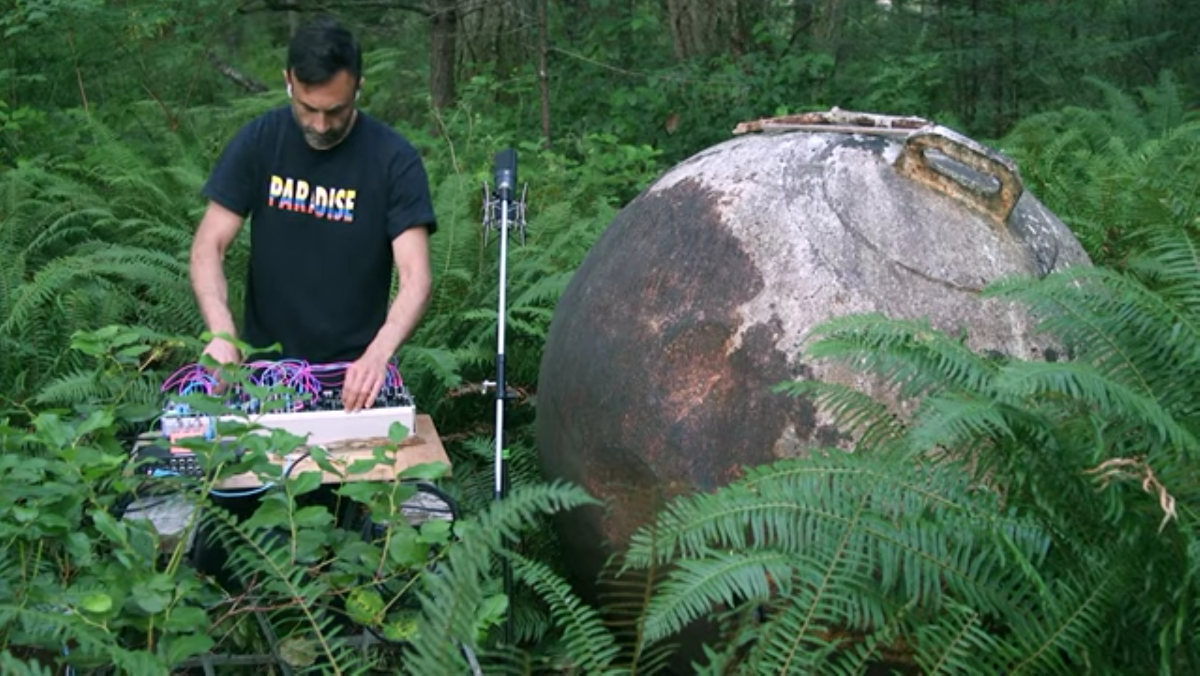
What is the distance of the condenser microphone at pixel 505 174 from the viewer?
466 centimetres

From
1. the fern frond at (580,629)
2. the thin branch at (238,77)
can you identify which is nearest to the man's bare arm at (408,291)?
the fern frond at (580,629)

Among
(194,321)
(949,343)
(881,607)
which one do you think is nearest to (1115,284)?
(949,343)

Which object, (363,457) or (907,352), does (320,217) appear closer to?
(363,457)

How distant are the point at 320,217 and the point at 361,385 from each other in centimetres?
75

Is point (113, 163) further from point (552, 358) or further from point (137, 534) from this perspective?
point (137, 534)

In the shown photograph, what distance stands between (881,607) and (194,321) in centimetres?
410

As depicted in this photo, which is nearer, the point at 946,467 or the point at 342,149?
the point at 946,467

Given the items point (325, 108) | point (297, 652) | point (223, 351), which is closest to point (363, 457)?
point (223, 351)

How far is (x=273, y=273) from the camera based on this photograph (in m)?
4.58

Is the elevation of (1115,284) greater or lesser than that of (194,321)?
greater

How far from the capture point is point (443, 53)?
36.7 ft

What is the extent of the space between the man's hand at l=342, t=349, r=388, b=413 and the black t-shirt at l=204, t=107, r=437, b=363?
0.55 metres

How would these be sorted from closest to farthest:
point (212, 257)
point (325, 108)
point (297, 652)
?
1. point (297, 652)
2. point (325, 108)
3. point (212, 257)

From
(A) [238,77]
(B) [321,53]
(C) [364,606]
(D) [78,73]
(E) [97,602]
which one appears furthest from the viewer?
(A) [238,77]
